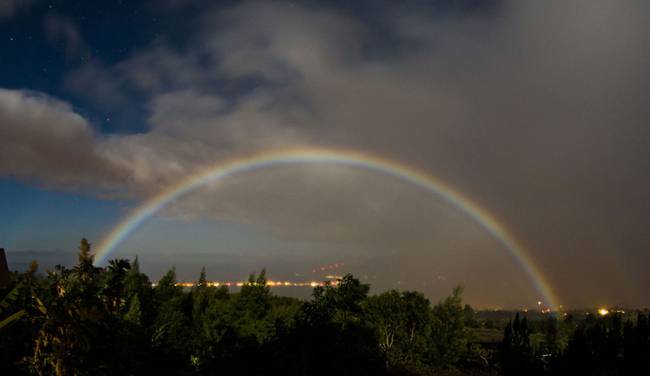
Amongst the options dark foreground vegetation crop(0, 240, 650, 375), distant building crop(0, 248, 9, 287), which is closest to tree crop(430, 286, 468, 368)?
dark foreground vegetation crop(0, 240, 650, 375)

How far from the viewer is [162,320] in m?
36.4

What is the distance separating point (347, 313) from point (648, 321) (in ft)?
67.0

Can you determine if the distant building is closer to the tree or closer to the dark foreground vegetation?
the dark foreground vegetation

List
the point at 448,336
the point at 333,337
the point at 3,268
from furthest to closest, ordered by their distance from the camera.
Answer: the point at 448,336 < the point at 333,337 < the point at 3,268

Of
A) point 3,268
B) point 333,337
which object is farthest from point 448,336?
point 3,268

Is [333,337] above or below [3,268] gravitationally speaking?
below

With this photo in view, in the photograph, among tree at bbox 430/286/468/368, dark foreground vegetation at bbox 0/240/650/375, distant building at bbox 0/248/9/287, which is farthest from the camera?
tree at bbox 430/286/468/368

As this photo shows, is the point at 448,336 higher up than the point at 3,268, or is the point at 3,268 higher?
the point at 3,268

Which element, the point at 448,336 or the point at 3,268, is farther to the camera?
the point at 448,336

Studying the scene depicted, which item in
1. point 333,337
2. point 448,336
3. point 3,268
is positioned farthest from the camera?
point 448,336

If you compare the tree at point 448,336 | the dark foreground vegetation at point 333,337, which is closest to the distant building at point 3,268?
the dark foreground vegetation at point 333,337

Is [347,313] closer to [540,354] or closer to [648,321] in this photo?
[540,354]

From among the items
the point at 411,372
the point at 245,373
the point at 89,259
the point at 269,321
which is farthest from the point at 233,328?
the point at 411,372

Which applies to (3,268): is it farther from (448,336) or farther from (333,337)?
(448,336)
